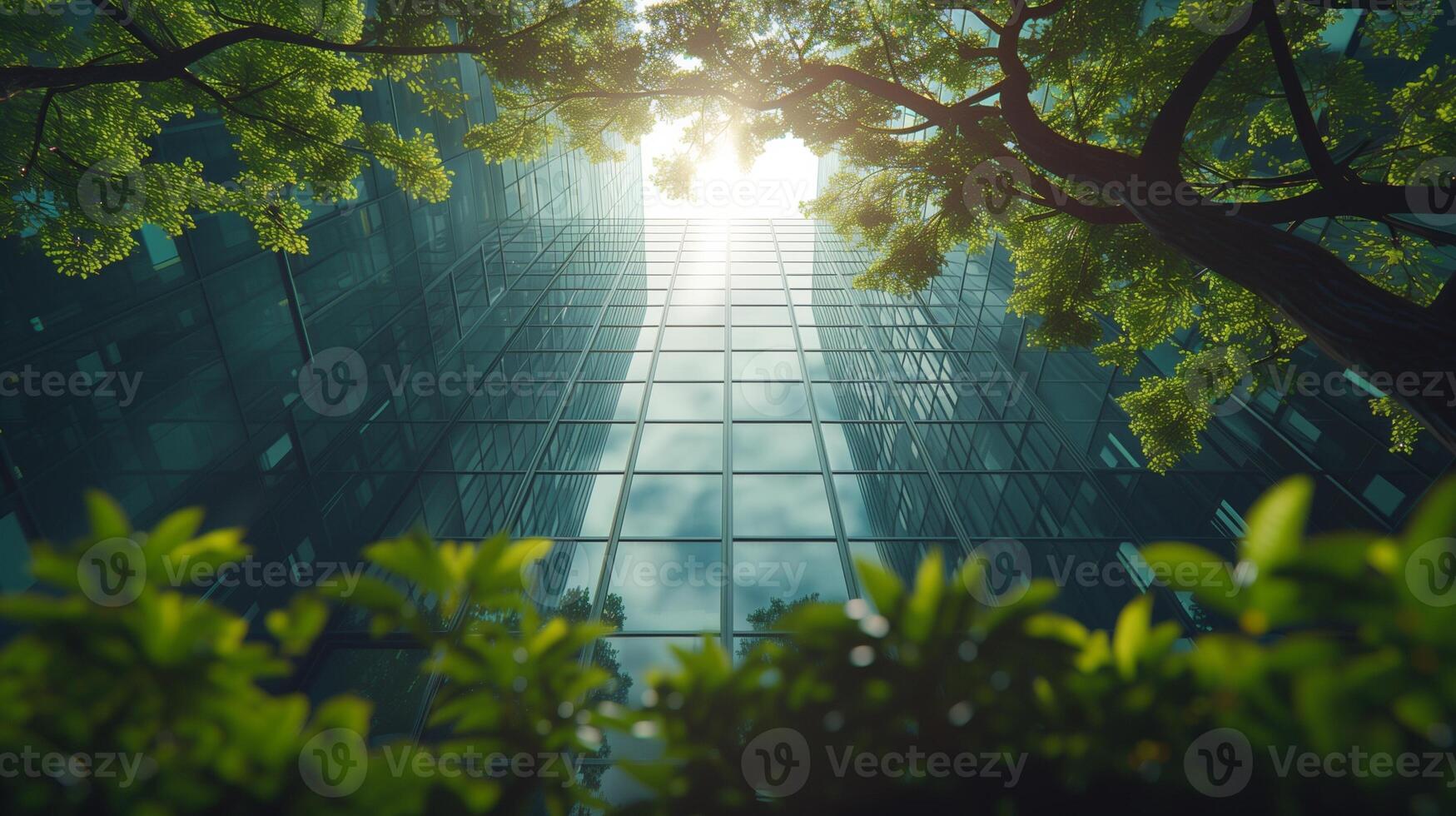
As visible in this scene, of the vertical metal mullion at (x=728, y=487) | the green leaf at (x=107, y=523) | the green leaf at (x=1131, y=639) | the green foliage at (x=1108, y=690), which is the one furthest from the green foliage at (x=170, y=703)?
the vertical metal mullion at (x=728, y=487)

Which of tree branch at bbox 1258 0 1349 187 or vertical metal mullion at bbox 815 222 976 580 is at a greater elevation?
tree branch at bbox 1258 0 1349 187

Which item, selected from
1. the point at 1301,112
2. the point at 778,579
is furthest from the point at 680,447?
the point at 1301,112

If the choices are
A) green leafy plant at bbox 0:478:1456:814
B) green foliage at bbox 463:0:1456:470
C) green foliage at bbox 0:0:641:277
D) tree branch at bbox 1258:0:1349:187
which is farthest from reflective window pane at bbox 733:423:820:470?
green leafy plant at bbox 0:478:1456:814

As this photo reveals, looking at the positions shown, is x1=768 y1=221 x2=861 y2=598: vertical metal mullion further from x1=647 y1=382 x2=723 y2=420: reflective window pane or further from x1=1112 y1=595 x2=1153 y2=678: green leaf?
x1=1112 y1=595 x2=1153 y2=678: green leaf

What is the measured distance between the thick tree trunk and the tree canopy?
2 centimetres

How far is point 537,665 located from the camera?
3.90 feet

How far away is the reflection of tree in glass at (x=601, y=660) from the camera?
5.96 meters

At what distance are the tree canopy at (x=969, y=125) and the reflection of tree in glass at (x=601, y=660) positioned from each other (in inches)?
225

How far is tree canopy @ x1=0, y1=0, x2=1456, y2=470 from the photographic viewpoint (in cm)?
424

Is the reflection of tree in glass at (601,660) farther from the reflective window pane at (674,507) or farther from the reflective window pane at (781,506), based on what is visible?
the reflective window pane at (781,506)

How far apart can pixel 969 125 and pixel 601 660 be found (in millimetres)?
7355

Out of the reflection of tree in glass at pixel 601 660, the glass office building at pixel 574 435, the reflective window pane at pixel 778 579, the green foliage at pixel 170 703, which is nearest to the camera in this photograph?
the green foliage at pixel 170 703

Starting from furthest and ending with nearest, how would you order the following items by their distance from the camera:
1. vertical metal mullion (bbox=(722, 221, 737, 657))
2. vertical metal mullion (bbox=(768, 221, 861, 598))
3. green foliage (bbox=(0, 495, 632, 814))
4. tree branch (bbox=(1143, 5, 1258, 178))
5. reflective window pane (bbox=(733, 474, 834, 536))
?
1. reflective window pane (bbox=(733, 474, 834, 536))
2. vertical metal mullion (bbox=(768, 221, 861, 598))
3. vertical metal mullion (bbox=(722, 221, 737, 657))
4. tree branch (bbox=(1143, 5, 1258, 178))
5. green foliage (bbox=(0, 495, 632, 814))

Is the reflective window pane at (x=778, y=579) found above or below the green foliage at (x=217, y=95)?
below
